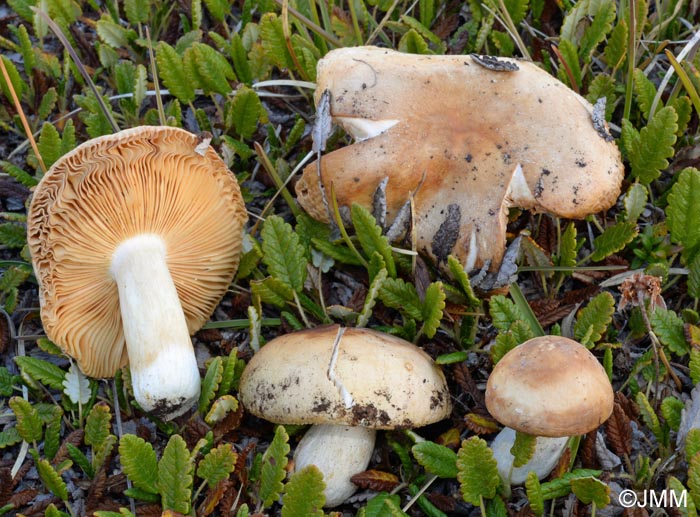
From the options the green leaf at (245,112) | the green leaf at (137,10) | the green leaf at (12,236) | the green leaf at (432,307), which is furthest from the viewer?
the green leaf at (137,10)

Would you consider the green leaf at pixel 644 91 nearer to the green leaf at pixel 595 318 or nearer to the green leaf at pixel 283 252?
the green leaf at pixel 595 318

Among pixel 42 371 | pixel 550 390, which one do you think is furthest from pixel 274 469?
pixel 42 371

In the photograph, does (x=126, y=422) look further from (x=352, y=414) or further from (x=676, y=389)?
(x=676, y=389)

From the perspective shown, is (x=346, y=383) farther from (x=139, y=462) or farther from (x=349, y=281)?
(x=349, y=281)

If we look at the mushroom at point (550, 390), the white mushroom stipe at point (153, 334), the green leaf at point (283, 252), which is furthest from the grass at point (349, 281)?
the mushroom at point (550, 390)

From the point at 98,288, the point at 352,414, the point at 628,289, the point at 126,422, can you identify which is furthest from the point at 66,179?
the point at 628,289

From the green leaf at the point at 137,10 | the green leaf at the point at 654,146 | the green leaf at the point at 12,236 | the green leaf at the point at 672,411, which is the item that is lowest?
the green leaf at the point at 672,411
